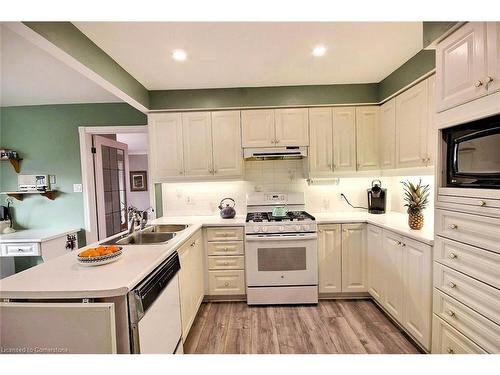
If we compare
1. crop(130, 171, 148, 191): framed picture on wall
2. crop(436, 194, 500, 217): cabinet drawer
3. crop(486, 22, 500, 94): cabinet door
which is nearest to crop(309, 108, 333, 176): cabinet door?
crop(436, 194, 500, 217): cabinet drawer

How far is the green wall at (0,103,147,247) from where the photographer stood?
9.89 feet

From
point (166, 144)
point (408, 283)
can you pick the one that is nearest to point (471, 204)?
point (408, 283)

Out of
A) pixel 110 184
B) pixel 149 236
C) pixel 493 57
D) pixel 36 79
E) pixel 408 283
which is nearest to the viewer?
pixel 493 57

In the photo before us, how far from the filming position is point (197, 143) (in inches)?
109

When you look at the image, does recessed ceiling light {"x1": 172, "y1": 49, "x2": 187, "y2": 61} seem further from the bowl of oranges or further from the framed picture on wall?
the framed picture on wall

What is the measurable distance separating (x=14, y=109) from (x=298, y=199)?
12.7 ft

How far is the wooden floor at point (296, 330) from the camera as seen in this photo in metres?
1.86

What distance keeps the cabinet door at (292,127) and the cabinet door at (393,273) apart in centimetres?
133

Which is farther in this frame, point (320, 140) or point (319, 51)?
point (320, 140)

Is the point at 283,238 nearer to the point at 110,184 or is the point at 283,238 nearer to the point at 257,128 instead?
the point at 257,128

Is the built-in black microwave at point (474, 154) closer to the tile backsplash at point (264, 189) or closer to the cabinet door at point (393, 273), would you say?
the cabinet door at point (393, 273)

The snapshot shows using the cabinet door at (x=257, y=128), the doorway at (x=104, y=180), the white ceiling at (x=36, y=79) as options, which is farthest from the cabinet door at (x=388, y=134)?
the white ceiling at (x=36, y=79)

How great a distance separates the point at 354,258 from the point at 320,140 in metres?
1.39

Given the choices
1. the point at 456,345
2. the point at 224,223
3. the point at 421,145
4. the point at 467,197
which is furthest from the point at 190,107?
the point at 456,345
